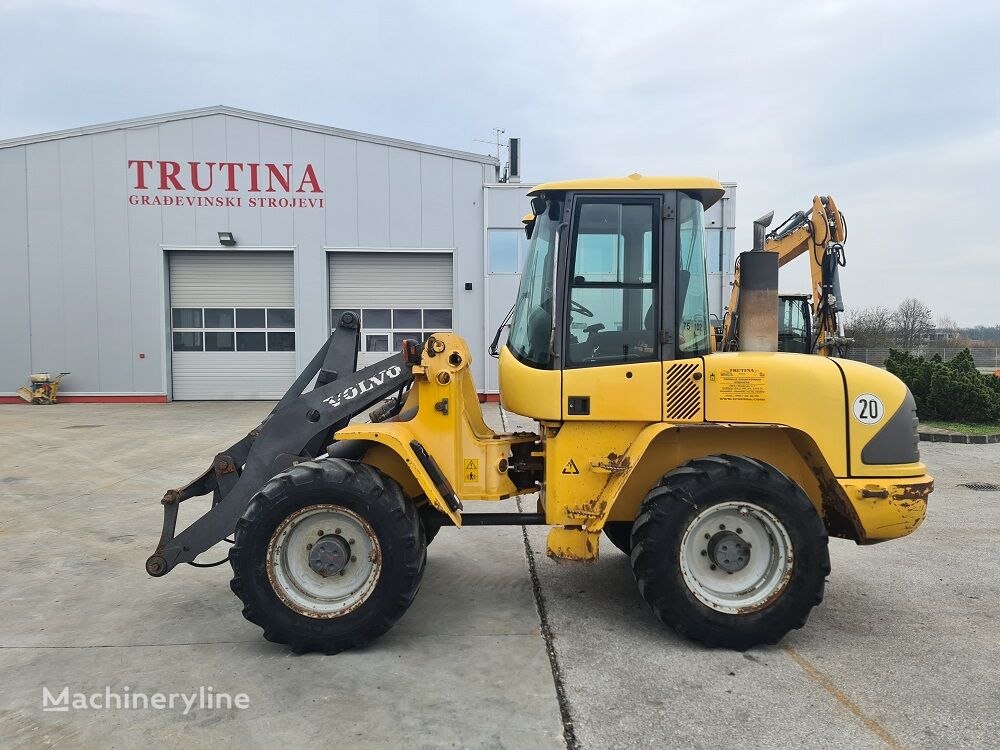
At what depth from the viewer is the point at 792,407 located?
384 centimetres

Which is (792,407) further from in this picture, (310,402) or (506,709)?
(310,402)

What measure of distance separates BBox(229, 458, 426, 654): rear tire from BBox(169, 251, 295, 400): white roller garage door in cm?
1556

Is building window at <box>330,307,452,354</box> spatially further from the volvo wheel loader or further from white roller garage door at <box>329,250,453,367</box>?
the volvo wheel loader

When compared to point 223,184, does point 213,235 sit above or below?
below

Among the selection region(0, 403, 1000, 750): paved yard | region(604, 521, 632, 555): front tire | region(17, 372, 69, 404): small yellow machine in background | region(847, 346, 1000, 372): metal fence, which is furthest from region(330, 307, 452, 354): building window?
region(847, 346, 1000, 372): metal fence

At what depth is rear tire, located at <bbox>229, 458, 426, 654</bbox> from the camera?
145 inches

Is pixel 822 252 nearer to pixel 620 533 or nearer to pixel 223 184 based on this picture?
pixel 620 533

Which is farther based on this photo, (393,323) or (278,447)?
(393,323)

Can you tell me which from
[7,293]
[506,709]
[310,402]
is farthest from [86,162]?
[506,709]

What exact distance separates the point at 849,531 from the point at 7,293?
2157 centimetres

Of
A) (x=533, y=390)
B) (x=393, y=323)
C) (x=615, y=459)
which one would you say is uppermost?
(x=393, y=323)

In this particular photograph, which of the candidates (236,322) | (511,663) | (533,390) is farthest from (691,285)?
(236,322)

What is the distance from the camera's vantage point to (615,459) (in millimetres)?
3980

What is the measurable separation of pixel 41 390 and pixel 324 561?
18186 millimetres
